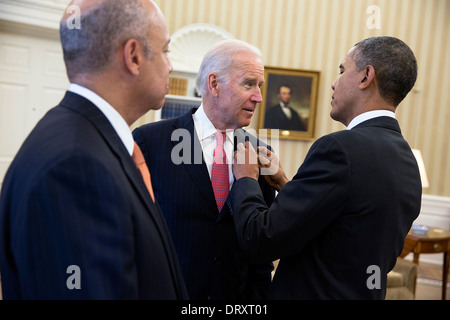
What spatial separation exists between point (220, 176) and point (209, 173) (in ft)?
0.15

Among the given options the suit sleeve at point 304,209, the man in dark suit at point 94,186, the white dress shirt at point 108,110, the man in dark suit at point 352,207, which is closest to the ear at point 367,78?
the man in dark suit at point 352,207

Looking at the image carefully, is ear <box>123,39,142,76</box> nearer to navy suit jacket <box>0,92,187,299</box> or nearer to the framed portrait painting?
navy suit jacket <box>0,92,187,299</box>

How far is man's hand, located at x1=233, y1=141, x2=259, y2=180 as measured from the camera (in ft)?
5.30

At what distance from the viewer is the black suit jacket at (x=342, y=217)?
52.6 inches

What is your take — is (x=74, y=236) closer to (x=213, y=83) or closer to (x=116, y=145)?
(x=116, y=145)

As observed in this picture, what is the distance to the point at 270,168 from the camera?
1752 millimetres

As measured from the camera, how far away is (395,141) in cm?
143

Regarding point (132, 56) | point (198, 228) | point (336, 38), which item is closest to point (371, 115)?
point (198, 228)

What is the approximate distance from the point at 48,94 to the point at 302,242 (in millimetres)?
4602

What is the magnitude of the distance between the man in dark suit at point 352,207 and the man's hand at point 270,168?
259mm

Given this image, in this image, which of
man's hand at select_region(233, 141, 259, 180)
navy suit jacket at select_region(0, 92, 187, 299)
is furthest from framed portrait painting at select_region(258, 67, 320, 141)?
navy suit jacket at select_region(0, 92, 187, 299)

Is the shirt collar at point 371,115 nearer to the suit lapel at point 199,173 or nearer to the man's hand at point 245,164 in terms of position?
the man's hand at point 245,164

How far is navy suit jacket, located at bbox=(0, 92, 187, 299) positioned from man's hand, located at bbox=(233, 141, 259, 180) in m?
0.78

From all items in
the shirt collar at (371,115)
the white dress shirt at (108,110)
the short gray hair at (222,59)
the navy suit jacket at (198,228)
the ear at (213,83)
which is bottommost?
the navy suit jacket at (198,228)
